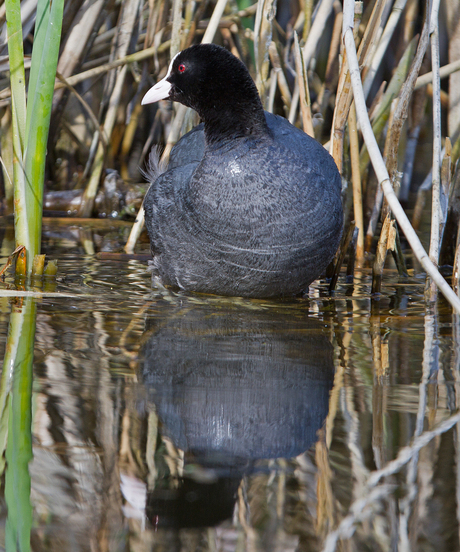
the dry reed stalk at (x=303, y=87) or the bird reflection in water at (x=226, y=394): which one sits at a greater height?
the dry reed stalk at (x=303, y=87)

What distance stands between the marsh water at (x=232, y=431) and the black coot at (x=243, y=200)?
0.22m

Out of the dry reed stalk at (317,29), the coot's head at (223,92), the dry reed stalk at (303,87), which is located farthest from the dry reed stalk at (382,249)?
the dry reed stalk at (317,29)

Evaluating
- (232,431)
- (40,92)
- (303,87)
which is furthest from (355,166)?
(232,431)

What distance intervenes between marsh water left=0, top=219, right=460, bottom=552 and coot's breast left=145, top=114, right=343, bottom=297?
8.4 inches

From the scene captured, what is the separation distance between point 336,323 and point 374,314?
6.8 inches

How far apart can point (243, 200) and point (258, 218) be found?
0.08 metres

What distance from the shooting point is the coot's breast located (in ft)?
7.53

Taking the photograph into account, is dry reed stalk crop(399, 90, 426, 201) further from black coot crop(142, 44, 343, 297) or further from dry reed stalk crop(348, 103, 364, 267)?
black coot crop(142, 44, 343, 297)

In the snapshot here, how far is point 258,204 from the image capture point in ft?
7.52

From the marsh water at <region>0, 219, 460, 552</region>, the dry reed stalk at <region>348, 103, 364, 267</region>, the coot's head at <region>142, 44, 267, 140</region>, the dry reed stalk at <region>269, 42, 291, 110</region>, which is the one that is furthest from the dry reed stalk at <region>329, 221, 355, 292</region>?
the dry reed stalk at <region>269, 42, 291, 110</region>

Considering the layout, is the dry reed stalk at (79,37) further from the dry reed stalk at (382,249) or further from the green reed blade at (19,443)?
the green reed blade at (19,443)

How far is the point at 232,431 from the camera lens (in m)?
1.32

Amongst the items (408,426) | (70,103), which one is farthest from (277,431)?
(70,103)

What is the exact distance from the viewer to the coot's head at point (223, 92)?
7.82ft
